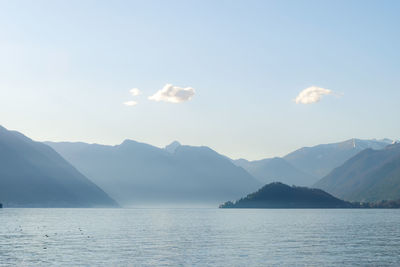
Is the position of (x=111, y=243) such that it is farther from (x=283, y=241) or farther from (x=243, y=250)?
(x=283, y=241)

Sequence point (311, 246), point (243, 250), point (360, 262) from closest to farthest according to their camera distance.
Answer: point (360, 262) < point (243, 250) < point (311, 246)

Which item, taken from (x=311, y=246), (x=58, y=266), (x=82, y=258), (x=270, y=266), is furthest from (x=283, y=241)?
(x=58, y=266)

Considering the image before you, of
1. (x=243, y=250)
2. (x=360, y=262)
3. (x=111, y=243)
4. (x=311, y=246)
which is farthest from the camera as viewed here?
(x=111, y=243)

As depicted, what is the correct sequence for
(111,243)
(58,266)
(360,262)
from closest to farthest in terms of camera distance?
(58,266), (360,262), (111,243)

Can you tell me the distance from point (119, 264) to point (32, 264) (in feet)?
45.1

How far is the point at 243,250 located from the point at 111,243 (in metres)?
32.9

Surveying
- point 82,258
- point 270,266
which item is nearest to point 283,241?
point 270,266

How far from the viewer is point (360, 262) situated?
272 feet

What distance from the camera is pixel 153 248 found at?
344 feet

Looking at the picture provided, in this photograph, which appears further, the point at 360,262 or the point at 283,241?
the point at 283,241

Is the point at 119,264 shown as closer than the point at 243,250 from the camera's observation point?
Yes

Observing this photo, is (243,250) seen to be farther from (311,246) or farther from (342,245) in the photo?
(342,245)

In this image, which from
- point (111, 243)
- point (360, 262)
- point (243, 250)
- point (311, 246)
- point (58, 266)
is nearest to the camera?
point (58, 266)

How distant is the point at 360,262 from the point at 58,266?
48247 mm
